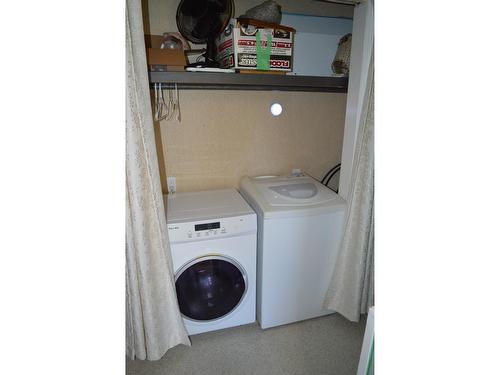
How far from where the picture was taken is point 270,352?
1817mm

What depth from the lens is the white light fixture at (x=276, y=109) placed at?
213 cm

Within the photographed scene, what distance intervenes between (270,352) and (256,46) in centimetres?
180

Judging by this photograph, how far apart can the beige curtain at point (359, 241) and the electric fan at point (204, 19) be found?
877 millimetres

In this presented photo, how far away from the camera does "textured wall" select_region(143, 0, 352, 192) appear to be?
6.45 ft

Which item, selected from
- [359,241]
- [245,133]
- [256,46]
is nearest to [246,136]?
[245,133]

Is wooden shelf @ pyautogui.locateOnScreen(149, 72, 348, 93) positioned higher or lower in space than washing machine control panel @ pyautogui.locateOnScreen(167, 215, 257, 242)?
higher

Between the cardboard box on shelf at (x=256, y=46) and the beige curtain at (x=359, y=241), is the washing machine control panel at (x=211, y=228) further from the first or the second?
the cardboard box on shelf at (x=256, y=46)

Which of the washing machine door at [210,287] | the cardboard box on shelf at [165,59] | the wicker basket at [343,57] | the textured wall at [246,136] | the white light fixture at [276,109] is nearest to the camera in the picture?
the cardboard box on shelf at [165,59]

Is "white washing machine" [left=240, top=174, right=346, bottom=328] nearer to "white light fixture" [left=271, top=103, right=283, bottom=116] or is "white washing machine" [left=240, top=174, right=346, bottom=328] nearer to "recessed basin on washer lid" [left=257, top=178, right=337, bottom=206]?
"recessed basin on washer lid" [left=257, top=178, right=337, bottom=206]

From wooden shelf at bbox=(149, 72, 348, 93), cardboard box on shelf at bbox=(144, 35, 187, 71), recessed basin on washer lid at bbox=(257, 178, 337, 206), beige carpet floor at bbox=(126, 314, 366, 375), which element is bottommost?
beige carpet floor at bbox=(126, 314, 366, 375)

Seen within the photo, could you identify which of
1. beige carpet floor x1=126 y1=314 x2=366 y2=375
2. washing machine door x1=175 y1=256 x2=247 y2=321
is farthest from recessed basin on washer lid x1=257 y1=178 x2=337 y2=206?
beige carpet floor x1=126 y1=314 x2=366 y2=375

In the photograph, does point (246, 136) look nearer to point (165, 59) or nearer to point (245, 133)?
point (245, 133)

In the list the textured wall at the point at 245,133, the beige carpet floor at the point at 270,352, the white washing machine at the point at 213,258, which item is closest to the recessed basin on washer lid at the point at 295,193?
the white washing machine at the point at 213,258
